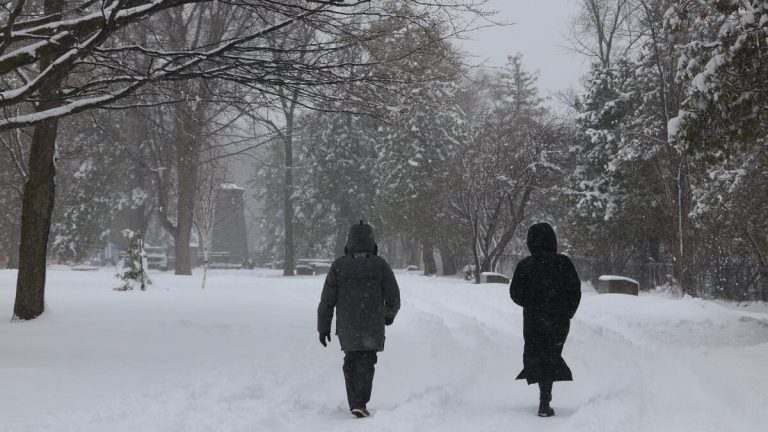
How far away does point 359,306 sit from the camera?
6.60 m

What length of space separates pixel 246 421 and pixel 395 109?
5.76 m

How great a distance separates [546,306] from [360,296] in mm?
1724

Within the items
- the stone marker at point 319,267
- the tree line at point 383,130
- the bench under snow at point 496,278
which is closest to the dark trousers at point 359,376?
the tree line at point 383,130

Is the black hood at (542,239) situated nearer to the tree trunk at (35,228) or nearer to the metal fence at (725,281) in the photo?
the tree trunk at (35,228)

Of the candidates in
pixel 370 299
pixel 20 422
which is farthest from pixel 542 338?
pixel 20 422

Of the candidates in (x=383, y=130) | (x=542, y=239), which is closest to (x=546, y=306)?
(x=542, y=239)

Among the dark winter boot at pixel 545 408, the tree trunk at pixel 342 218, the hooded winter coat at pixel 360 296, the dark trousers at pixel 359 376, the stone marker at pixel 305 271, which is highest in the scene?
the tree trunk at pixel 342 218

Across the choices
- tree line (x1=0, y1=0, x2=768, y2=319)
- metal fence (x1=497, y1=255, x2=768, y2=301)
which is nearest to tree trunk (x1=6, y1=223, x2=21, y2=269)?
tree line (x1=0, y1=0, x2=768, y2=319)

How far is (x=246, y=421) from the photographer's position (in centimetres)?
Answer: 579

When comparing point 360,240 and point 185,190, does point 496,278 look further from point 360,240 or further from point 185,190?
point 360,240

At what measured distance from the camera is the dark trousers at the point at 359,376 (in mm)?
6383

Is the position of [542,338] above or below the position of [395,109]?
below

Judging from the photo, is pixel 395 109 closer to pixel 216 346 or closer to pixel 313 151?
pixel 216 346

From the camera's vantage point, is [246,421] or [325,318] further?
[325,318]
